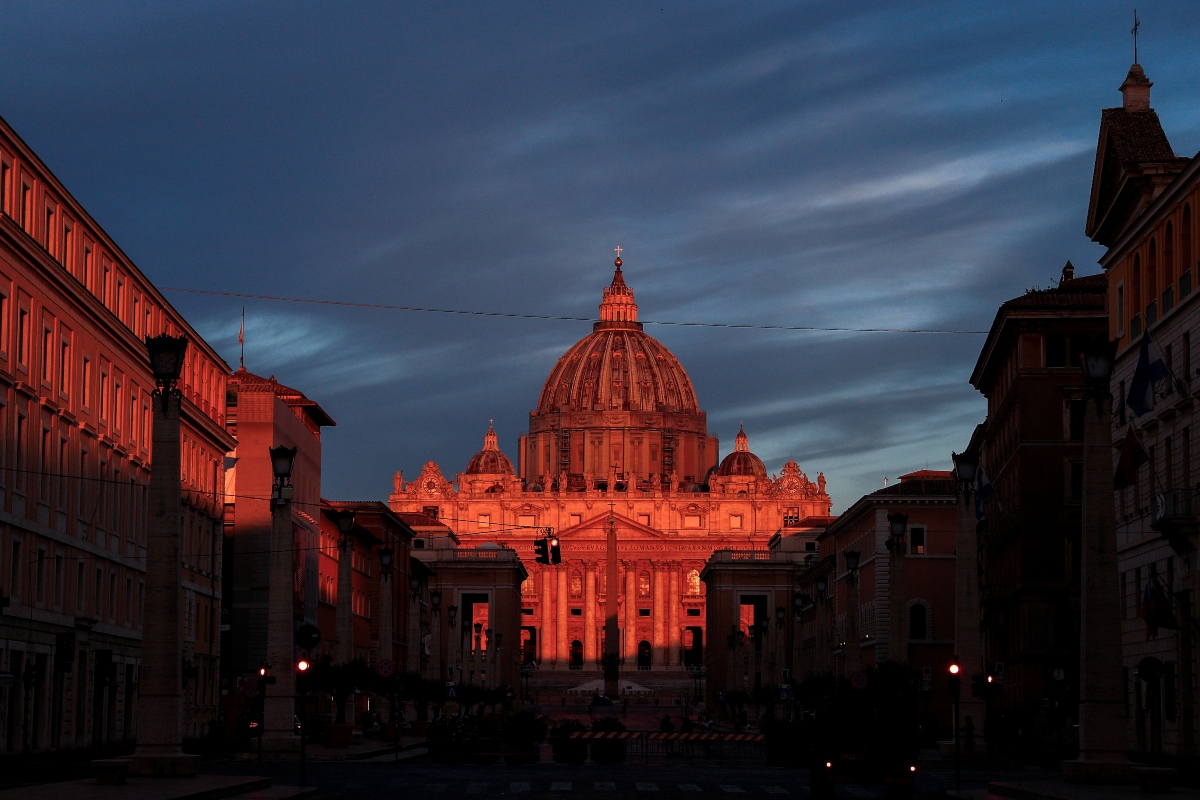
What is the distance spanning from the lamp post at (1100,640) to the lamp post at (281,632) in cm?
1853

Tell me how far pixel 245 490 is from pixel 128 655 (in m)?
21.2

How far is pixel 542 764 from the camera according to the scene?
51.6 meters

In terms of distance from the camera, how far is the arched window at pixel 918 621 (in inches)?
3935

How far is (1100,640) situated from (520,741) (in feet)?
74.9

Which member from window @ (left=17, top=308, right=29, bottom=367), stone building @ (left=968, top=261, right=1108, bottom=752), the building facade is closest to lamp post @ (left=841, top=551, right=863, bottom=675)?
stone building @ (left=968, top=261, right=1108, bottom=752)

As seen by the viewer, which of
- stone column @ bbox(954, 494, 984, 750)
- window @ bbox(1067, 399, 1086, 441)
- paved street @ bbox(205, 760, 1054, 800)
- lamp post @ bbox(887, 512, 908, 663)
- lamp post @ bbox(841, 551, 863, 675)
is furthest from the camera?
window @ bbox(1067, 399, 1086, 441)

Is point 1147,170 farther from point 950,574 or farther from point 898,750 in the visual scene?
point 950,574

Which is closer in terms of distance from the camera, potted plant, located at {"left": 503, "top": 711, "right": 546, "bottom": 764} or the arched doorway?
the arched doorway

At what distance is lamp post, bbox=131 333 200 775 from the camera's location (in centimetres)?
3212

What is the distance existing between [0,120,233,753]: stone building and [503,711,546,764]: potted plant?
11351 millimetres

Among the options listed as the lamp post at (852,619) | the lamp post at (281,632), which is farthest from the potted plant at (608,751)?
the lamp post at (852,619)

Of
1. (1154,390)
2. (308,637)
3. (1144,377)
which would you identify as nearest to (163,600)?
(308,637)

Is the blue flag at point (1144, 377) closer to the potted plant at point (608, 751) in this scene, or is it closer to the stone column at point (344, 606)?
the potted plant at point (608, 751)

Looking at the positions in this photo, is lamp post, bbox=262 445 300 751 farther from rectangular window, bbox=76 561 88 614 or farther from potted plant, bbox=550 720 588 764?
rectangular window, bbox=76 561 88 614
